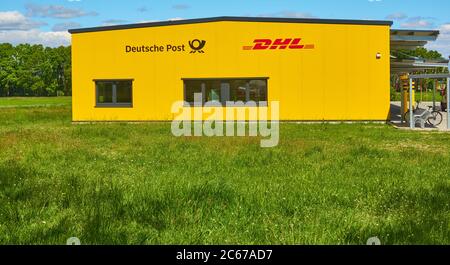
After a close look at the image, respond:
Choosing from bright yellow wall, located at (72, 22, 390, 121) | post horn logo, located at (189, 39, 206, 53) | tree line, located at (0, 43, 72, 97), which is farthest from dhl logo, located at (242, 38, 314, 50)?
tree line, located at (0, 43, 72, 97)

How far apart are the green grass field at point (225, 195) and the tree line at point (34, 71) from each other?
10045cm

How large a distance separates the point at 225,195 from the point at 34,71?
4440 inches

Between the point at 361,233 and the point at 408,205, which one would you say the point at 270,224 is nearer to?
the point at 361,233

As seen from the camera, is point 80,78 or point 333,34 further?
point 80,78

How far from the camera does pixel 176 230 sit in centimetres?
551

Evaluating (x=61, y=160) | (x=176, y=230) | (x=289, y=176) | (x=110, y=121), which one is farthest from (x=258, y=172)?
(x=110, y=121)

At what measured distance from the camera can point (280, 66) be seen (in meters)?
24.5

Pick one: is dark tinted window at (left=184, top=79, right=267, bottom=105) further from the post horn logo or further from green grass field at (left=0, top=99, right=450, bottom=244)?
green grass field at (left=0, top=99, right=450, bottom=244)

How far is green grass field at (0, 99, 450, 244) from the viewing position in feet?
17.5

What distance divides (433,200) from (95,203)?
4.96 meters

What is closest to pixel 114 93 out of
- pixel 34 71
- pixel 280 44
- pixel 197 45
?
pixel 197 45

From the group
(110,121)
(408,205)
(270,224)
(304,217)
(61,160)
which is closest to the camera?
(270,224)

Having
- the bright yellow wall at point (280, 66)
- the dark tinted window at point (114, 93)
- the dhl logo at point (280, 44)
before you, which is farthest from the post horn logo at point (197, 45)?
the dark tinted window at point (114, 93)

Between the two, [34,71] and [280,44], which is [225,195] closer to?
[280,44]
